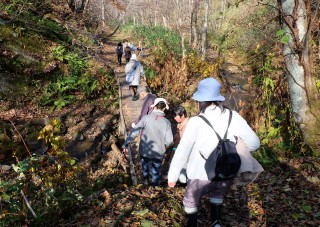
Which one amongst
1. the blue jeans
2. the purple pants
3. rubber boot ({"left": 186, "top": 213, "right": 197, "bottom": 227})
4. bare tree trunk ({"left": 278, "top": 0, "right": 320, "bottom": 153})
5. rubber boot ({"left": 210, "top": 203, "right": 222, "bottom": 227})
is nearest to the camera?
the purple pants

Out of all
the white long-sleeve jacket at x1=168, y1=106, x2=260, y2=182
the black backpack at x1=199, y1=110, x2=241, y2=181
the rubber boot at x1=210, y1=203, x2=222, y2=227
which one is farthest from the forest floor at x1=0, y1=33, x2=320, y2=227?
the black backpack at x1=199, y1=110, x2=241, y2=181

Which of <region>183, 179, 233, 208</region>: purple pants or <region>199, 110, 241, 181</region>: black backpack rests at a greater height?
<region>199, 110, 241, 181</region>: black backpack

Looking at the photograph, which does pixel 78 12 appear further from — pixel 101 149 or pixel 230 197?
pixel 230 197

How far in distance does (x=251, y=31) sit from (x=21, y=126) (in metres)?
16.7

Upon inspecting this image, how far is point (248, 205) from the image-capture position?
425cm

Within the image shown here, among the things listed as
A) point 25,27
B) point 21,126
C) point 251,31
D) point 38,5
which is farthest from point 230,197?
point 251,31

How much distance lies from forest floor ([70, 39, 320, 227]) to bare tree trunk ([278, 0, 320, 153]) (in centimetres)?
68

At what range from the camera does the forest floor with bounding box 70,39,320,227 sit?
11.4 feet

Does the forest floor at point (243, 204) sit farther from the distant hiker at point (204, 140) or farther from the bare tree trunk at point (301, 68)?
the distant hiker at point (204, 140)

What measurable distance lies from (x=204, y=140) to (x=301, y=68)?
11.1ft

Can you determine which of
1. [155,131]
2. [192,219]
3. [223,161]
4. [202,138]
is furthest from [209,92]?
[155,131]

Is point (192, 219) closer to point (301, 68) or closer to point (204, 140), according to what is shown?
point (204, 140)

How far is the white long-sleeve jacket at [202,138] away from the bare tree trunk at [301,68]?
2.94 meters

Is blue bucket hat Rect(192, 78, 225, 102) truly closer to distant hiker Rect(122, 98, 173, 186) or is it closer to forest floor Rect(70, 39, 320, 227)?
forest floor Rect(70, 39, 320, 227)
